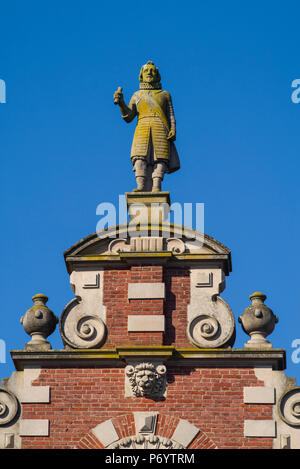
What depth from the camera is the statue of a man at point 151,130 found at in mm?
28078

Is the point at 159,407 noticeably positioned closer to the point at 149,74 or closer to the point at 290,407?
the point at 290,407

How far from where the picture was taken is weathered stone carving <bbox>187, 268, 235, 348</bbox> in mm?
26156

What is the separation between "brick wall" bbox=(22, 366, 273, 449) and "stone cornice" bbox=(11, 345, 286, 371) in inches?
4.7

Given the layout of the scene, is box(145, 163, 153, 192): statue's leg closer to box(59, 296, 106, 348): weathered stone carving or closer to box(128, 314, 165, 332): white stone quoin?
box(59, 296, 106, 348): weathered stone carving

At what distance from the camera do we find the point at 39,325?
2631 cm

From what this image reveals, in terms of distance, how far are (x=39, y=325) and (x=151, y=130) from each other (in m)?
4.64

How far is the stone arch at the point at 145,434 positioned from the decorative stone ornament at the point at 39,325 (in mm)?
1875

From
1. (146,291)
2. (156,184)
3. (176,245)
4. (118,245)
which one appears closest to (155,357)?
(146,291)

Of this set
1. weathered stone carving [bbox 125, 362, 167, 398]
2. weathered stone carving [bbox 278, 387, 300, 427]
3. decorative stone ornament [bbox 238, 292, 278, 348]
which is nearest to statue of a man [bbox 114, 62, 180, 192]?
decorative stone ornament [bbox 238, 292, 278, 348]

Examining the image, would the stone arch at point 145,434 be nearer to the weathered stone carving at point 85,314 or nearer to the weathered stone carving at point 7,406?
the weathered stone carving at point 7,406

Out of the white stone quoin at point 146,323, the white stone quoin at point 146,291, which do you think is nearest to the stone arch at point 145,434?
the white stone quoin at point 146,323

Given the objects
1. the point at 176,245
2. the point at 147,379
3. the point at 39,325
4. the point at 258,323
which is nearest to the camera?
the point at 147,379

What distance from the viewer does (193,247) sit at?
26953 millimetres

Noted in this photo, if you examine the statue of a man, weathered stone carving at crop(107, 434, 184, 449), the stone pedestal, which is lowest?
weathered stone carving at crop(107, 434, 184, 449)
